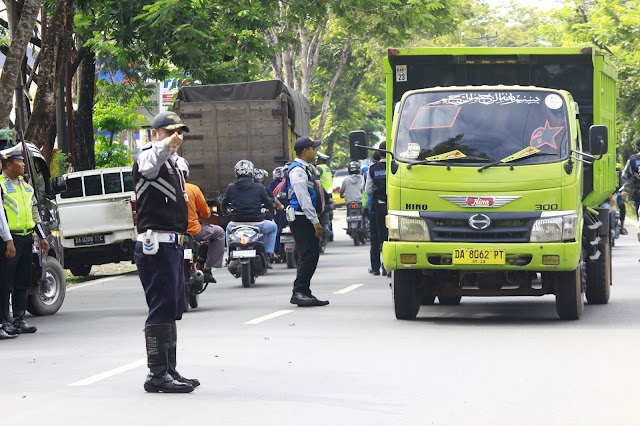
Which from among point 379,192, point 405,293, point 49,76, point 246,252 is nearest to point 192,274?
point 405,293

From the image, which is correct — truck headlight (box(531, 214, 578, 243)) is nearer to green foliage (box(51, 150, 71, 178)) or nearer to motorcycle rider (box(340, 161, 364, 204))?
green foliage (box(51, 150, 71, 178))

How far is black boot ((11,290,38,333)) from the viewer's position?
546 inches

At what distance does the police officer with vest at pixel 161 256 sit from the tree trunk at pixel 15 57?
10.8 meters

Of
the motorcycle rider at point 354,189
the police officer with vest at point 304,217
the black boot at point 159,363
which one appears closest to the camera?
the black boot at point 159,363

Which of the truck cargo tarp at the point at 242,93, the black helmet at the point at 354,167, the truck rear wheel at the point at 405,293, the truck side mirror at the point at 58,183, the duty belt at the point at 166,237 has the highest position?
the truck cargo tarp at the point at 242,93

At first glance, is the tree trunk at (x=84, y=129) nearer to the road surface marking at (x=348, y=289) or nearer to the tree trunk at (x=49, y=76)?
the tree trunk at (x=49, y=76)

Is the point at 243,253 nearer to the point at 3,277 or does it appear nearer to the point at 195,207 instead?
the point at 195,207

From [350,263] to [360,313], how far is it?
9.90m

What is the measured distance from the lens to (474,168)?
13.2m

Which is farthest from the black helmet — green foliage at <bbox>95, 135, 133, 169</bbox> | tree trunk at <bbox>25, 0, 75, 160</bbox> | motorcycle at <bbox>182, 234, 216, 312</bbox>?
motorcycle at <bbox>182, 234, 216, 312</bbox>

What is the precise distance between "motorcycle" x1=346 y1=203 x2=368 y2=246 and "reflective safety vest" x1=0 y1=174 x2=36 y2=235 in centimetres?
1682

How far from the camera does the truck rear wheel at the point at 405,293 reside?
44.4 feet

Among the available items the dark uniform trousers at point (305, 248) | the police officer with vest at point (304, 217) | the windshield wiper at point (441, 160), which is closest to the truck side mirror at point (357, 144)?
the windshield wiper at point (441, 160)

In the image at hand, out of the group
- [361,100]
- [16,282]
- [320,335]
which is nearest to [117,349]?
[320,335]
